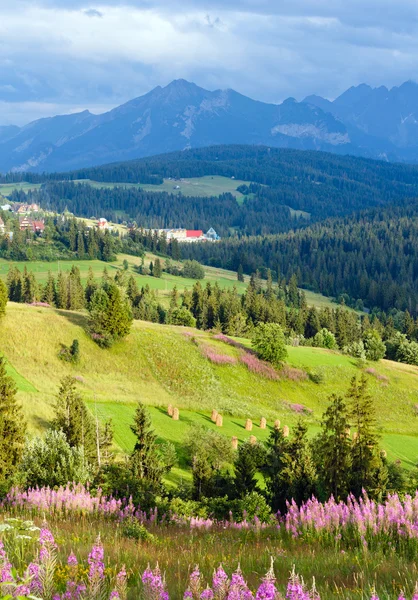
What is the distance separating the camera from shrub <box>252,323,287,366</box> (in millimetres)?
74438

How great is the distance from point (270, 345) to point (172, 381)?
1593 cm

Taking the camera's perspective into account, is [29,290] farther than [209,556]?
Yes

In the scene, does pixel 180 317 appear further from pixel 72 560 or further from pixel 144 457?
pixel 72 560

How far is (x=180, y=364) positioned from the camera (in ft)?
229

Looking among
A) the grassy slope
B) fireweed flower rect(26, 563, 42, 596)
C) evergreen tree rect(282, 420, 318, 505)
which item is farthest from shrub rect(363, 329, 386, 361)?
fireweed flower rect(26, 563, 42, 596)

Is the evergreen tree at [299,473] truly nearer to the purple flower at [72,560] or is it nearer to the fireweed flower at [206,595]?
the purple flower at [72,560]

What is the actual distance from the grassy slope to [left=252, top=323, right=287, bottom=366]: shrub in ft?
11.3

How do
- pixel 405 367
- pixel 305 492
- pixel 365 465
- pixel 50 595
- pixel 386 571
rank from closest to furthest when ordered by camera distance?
pixel 50 595
pixel 386 571
pixel 305 492
pixel 365 465
pixel 405 367

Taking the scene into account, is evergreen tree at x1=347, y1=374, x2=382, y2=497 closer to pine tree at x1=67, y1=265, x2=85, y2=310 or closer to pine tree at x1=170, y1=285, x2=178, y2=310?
pine tree at x1=170, y1=285, x2=178, y2=310

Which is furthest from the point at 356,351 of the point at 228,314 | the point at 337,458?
the point at 337,458

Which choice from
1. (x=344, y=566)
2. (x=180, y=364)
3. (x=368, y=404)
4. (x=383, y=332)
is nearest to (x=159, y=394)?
(x=180, y=364)

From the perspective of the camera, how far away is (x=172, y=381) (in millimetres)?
66375

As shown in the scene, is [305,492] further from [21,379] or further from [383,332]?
[383,332]

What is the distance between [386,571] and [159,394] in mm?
55076
